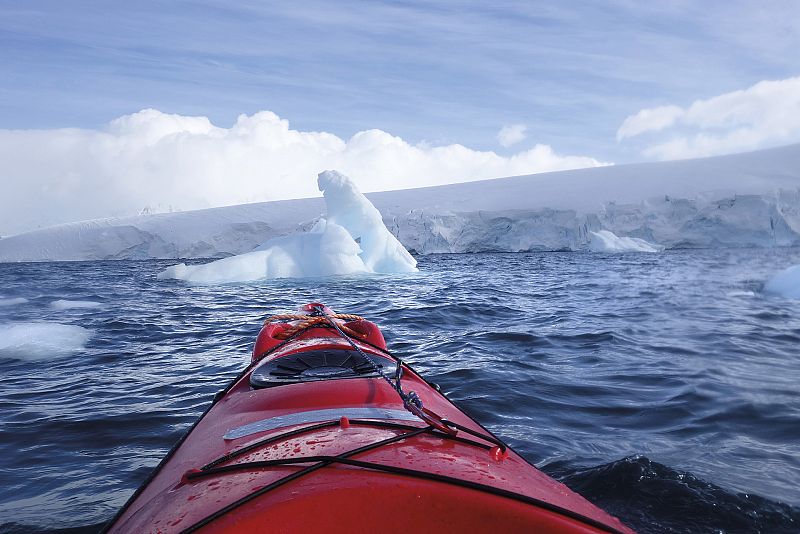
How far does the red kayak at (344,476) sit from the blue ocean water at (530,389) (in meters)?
1.03

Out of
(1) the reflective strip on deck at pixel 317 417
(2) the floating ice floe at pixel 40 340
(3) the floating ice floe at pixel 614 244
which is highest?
(1) the reflective strip on deck at pixel 317 417

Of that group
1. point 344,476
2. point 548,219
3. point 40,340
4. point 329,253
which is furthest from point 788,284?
point 548,219

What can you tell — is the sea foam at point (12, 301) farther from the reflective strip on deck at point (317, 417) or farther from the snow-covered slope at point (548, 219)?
the snow-covered slope at point (548, 219)

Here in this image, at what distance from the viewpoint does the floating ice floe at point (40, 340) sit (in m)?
5.87

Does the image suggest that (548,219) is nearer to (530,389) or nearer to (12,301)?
(12,301)

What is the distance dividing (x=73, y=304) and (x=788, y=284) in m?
13.0

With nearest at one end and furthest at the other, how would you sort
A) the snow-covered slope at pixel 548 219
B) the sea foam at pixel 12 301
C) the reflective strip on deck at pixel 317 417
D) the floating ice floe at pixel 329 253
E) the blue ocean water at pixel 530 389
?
the reflective strip on deck at pixel 317 417 < the blue ocean water at pixel 530 389 < the sea foam at pixel 12 301 < the floating ice floe at pixel 329 253 < the snow-covered slope at pixel 548 219

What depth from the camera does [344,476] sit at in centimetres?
140

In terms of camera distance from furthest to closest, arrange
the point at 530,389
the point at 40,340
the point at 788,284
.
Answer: the point at 788,284 < the point at 40,340 < the point at 530,389

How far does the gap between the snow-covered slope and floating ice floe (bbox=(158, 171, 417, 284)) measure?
10737mm

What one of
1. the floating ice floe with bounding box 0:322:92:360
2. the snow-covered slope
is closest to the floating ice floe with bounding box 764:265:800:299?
the floating ice floe with bounding box 0:322:92:360

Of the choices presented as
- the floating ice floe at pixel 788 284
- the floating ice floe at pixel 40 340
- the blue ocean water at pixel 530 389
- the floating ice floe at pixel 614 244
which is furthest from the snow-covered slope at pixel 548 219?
the floating ice floe at pixel 40 340

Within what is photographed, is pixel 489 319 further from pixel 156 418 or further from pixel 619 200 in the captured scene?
pixel 619 200

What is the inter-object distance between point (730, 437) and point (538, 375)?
1.74 metres
